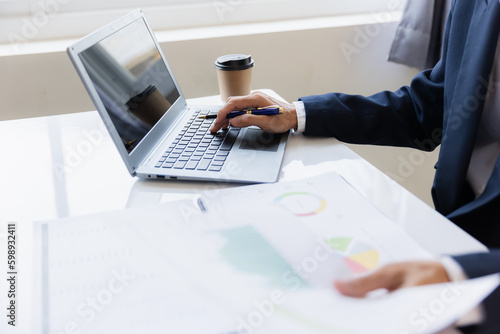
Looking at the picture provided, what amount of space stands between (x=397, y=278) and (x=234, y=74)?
70 centimetres

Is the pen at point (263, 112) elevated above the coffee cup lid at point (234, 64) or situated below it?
below

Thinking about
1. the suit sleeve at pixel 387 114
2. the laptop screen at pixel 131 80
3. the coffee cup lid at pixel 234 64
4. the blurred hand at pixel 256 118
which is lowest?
the suit sleeve at pixel 387 114

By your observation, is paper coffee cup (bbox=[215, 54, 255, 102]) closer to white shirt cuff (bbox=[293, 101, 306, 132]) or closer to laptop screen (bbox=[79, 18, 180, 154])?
laptop screen (bbox=[79, 18, 180, 154])

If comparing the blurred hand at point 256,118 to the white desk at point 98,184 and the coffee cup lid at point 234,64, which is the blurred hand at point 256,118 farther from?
the coffee cup lid at point 234,64

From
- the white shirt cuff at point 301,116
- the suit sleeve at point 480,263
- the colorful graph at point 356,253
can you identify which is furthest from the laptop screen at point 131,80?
the suit sleeve at point 480,263

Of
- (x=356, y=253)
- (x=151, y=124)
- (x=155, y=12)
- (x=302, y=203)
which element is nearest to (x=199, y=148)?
(x=151, y=124)

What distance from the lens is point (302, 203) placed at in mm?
577

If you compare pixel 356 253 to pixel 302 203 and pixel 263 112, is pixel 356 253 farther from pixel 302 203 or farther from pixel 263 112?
pixel 263 112

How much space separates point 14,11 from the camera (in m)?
1.34

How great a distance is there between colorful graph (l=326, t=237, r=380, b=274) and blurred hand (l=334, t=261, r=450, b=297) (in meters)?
0.01

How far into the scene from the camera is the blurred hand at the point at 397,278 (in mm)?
424

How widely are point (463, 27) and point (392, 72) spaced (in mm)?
682

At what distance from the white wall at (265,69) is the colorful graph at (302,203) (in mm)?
823

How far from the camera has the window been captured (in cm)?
132
